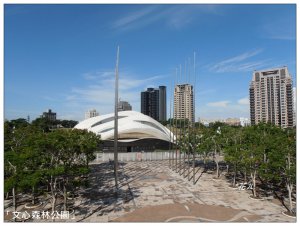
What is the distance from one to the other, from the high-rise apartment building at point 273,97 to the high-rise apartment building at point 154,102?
70839 millimetres

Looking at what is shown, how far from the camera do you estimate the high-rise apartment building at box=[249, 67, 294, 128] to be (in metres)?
110

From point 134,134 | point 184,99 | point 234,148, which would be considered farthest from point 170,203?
point 184,99

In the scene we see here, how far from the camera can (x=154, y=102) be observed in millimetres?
189000

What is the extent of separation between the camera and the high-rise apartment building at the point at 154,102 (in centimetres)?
18761

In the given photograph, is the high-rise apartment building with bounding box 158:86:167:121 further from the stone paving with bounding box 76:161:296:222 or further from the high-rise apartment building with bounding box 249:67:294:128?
the stone paving with bounding box 76:161:296:222

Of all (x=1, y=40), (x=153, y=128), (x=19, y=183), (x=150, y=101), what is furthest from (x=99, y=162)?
(x=150, y=101)

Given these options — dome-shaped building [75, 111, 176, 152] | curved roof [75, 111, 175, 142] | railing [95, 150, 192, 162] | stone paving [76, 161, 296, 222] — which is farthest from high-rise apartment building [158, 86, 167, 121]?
stone paving [76, 161, 296, 222]

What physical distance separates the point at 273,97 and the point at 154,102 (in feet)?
283

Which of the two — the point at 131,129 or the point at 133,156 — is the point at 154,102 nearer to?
the point at 131,129

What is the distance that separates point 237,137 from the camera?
32.7 m

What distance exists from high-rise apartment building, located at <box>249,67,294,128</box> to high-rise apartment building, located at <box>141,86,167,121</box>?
2789 inches

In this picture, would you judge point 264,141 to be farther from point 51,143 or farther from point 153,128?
point 153,128

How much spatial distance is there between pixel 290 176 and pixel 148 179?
1723cm

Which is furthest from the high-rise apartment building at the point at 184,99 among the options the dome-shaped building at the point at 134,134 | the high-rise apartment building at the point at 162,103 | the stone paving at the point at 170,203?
the high-rise apartment building at the point at 162,103
